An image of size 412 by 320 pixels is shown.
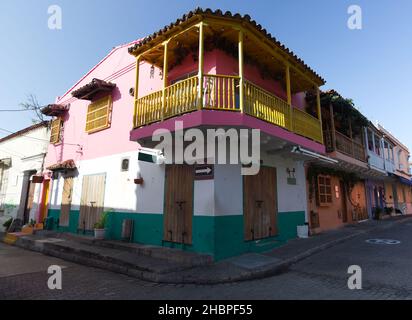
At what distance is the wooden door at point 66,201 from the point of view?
1175cm

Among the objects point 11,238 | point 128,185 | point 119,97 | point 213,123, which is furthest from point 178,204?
point 11,238

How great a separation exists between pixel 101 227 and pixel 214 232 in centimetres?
496

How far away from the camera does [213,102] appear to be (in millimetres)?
6570

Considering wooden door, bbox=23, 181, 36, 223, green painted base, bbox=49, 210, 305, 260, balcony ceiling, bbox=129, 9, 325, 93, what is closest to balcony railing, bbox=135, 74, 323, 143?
balcony ceiling, bbox=129, 9, 325, 93

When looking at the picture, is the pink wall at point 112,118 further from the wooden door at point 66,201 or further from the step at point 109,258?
the step at point 109,258

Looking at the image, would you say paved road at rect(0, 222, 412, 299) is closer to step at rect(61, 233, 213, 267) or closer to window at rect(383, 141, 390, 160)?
step at rect(61, 233, 213, 267)

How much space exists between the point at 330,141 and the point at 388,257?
591 cm

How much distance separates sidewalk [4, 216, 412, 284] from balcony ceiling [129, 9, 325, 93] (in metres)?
6.09

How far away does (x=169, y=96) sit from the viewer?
24.0 feet

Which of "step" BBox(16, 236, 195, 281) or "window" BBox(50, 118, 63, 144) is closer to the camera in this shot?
"step" BBox(16, 236, 195, 281)

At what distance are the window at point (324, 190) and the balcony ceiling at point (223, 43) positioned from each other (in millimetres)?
5037

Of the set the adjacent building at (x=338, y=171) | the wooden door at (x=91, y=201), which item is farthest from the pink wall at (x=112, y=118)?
the adjacent building at (x=338, y=171)

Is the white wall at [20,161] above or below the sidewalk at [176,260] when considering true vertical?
above

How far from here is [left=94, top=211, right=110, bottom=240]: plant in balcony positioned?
9.31 m
